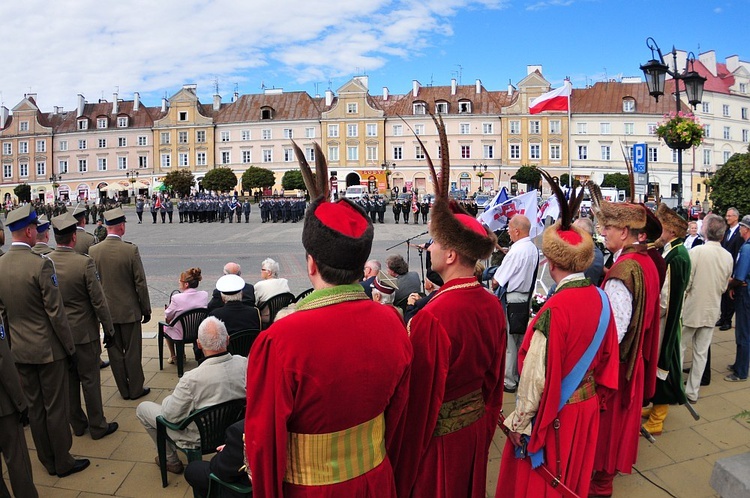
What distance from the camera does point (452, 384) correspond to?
116 inches

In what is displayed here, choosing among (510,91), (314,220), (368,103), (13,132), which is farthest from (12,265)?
(13,132)

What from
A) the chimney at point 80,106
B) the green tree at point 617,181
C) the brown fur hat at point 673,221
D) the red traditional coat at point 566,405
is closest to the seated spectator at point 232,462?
the red traditional coat at point 566,405

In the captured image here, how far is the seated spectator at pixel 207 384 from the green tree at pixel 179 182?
197 feet

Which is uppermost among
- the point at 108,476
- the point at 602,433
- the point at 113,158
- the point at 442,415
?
the point at 113,158

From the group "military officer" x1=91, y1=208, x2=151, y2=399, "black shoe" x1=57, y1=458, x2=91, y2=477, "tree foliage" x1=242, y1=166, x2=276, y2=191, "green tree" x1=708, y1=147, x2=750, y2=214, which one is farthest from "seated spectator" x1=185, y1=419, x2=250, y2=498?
"tree foliage" x1=242, y1=166, x2=276, y2=191

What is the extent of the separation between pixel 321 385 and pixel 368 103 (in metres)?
67.7

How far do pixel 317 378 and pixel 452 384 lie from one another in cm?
109

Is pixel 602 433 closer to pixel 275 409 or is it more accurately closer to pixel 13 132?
pixel 275 409

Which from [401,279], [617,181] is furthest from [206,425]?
[617,181]

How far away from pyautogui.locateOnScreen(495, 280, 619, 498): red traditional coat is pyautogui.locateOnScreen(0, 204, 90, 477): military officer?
3.35 m

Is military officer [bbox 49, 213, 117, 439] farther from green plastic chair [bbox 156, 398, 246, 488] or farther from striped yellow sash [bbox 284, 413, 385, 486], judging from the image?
striped yellow sash [bbox 284, 413, 385, 486]

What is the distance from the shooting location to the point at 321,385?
207 centimetres

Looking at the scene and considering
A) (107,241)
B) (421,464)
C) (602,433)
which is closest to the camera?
(421,464)

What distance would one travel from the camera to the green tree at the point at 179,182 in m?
60.5
